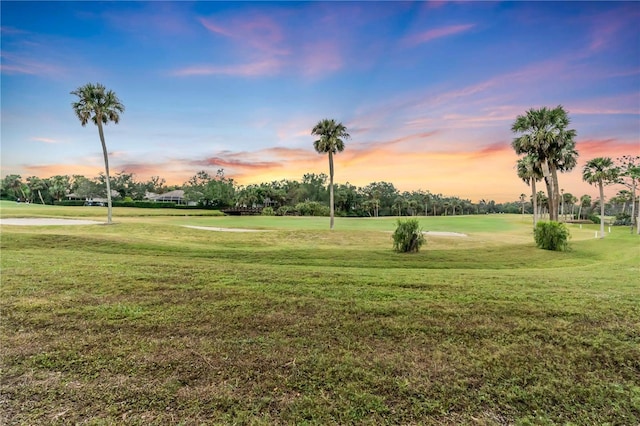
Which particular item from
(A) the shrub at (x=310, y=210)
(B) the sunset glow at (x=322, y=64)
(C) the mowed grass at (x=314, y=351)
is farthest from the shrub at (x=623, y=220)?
(C) the mowed grass at (x=314, y=351)

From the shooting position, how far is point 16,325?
426 cm

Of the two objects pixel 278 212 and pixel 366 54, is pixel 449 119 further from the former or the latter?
pixel 278 212

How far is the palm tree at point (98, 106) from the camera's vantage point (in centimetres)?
2767

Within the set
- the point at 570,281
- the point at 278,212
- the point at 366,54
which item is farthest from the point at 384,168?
the point at 570,281

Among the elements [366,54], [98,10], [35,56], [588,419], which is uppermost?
[366,54]

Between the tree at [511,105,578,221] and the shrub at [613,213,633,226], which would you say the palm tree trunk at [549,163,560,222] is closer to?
the tree at [511,105,578,221]

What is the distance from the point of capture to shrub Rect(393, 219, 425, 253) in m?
17.1

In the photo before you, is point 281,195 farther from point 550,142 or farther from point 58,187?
point 550,142

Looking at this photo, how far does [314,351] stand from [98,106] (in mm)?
34053

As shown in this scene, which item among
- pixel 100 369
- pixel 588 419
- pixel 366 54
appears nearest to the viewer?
pixel 588 419

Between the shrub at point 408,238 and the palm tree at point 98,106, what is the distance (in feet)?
93.8

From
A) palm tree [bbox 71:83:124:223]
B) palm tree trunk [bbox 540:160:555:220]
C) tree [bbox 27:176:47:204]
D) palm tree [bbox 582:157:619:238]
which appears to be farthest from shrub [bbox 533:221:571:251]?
tree [bbox 27:176:47:204]

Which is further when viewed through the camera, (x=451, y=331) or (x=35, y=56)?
(x=35, y=56)

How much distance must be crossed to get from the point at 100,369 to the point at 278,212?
244 ft
